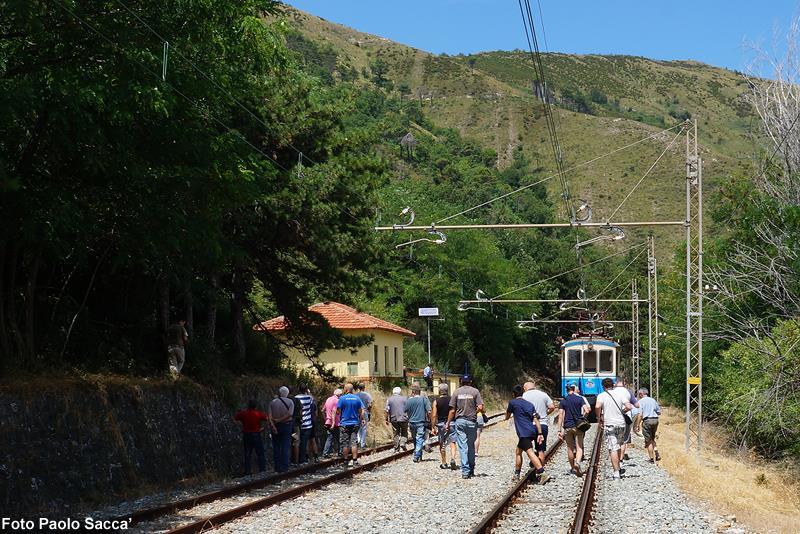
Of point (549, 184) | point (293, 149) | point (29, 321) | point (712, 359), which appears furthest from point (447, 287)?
point (549, 184)

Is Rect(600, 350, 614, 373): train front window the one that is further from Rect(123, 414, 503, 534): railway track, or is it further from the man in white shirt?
the man in white shirt

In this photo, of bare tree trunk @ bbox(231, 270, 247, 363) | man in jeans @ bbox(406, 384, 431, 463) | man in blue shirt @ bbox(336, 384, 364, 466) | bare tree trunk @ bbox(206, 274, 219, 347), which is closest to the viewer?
man in blue shirt @ bbox(336, 384, 364, 466)

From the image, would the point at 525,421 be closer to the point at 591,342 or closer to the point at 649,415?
the point at 649,415

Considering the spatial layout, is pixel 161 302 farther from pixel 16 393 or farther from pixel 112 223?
pixel 16 393

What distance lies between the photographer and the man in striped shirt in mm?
22747

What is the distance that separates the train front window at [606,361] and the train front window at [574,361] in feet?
3.43

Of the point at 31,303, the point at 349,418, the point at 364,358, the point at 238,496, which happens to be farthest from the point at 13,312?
the point at 364,358

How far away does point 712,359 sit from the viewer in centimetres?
4375

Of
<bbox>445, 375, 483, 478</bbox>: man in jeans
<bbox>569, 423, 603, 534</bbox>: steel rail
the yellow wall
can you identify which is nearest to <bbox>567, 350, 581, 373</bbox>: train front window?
the yellow wall

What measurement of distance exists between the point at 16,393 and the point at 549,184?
141 m

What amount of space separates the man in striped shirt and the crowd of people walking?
22 mm

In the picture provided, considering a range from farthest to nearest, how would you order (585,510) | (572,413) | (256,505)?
(572,413) → (256,505) → (585,510)

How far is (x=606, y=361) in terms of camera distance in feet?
156

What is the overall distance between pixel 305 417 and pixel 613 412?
729 centimetres
